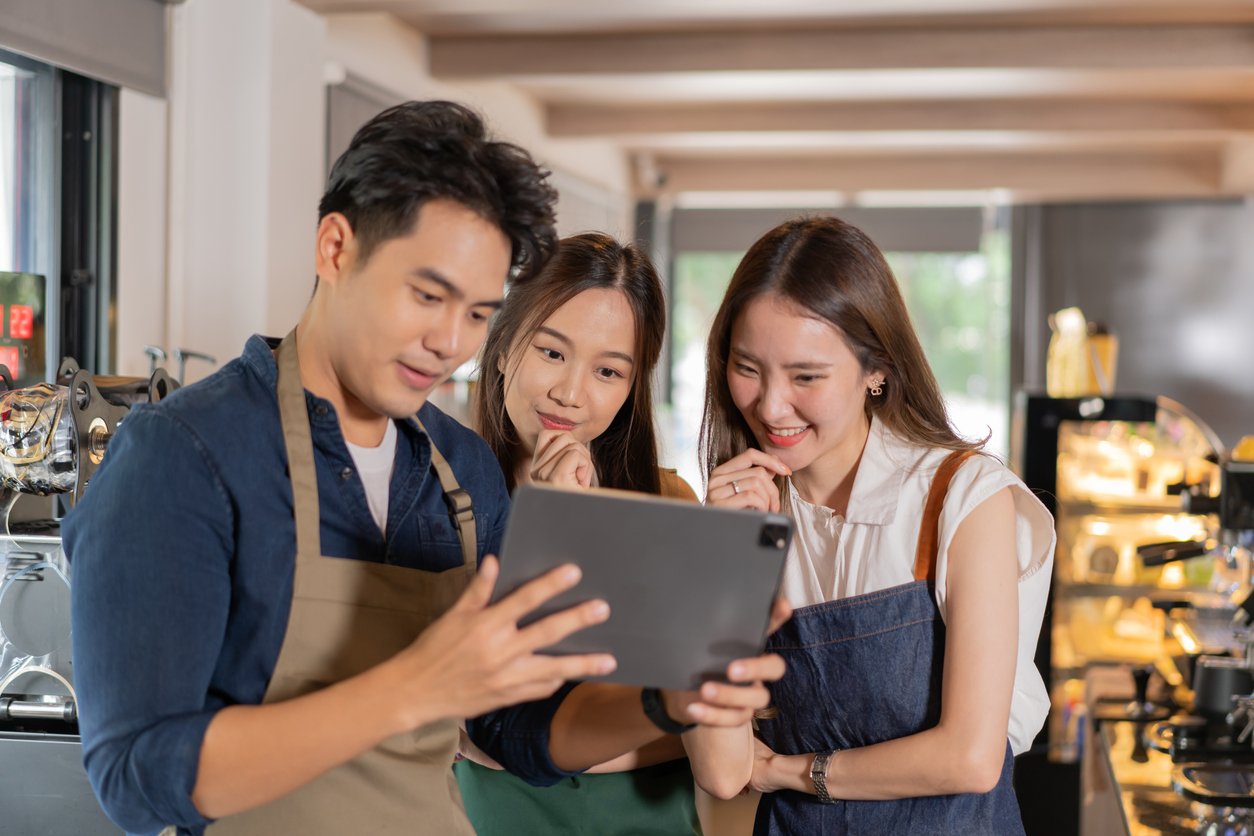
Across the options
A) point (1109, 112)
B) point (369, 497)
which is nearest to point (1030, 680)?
point (369, 497)

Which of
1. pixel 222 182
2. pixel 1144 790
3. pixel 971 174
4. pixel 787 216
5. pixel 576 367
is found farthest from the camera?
pixel 971 174

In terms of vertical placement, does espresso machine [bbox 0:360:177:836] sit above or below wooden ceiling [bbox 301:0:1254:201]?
below

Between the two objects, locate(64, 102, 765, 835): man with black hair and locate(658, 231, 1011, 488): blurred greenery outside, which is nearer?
locate(64, 102, 765, 835): man with black hair

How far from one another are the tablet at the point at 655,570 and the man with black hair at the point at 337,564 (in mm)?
28

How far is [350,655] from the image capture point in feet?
3.77

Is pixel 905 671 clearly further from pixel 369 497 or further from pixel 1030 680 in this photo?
pixel 369 497

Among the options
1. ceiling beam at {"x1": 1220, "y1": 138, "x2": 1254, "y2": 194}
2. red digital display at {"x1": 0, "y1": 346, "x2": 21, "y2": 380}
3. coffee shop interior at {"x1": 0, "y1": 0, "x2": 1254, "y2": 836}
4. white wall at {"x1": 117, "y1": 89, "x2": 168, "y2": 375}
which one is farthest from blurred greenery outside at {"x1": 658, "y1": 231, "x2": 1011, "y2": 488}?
red digital display at {"x1": 0, "y1": 346, "x2": 21, "y2": 380}

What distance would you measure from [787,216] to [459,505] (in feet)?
10.4

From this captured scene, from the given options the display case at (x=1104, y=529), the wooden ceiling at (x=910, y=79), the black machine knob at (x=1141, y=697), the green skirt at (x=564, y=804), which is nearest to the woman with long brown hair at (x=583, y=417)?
the green skirt at (x=564, y=804)

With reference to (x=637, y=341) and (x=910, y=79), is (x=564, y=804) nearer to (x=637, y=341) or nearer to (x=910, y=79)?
(x=637, y=341)

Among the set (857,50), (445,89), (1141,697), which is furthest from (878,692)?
(445,89)

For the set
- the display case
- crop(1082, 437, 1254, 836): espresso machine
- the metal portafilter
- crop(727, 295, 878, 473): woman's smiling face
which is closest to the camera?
crop(727, 295, 878, 473): woman's smiling face

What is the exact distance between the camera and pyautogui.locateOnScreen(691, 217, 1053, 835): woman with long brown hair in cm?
153

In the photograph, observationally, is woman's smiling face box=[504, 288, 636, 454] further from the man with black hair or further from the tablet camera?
the tablet camera
